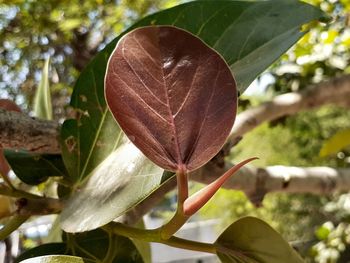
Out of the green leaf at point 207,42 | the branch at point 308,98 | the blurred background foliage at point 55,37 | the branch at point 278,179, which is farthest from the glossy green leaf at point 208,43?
the blurred background foliage at point 55,37

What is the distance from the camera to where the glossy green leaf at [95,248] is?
1.03 feet

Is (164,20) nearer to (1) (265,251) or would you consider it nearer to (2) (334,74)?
(1) (265,251)

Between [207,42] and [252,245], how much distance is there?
0.11m

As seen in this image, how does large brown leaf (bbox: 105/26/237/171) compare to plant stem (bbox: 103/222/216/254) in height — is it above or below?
above

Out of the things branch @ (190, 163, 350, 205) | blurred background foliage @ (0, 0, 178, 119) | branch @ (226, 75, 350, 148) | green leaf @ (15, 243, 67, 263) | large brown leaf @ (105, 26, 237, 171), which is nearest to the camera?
large brown leaf @ (105, 26, 237, 171)

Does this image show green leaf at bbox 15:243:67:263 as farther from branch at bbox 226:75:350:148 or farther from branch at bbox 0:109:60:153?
branch at bbox 226:75:350:148

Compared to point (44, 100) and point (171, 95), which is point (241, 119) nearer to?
point (44, 100)

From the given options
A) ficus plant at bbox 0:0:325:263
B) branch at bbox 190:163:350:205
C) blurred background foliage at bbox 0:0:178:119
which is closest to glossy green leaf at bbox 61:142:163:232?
ficus plant at bbox 0:0:325:263

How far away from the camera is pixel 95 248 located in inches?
12.6

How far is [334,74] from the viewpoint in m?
1.07

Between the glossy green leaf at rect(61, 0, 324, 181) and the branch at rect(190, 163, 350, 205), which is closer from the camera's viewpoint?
the glossy green leaf at rect(61, 0, 324, 181)

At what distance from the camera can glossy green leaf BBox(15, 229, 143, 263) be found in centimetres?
31

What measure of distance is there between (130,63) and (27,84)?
1135 mm

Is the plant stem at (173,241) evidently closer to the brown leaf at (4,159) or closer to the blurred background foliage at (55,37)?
the brown leaf at (4,159)
